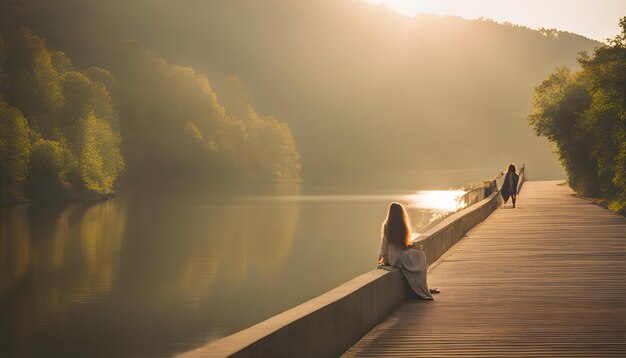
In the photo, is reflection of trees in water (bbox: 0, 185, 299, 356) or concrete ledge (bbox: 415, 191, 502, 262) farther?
reflection of trees in water (bbox: 0, 185, 299, 356)

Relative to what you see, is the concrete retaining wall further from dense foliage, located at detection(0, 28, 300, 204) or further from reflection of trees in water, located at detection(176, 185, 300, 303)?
dense foliage, located at detection(0, 28, 300, 204)

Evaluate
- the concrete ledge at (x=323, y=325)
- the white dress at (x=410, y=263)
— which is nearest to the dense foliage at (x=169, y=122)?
the white dress at (x=410, y=263)

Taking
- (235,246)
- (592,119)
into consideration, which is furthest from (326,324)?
(235,246)

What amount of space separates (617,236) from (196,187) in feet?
296

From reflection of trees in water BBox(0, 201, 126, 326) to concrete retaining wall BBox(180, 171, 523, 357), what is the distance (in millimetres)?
20415

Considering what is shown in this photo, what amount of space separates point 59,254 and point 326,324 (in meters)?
39.9

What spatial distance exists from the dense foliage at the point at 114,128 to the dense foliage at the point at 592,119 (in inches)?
1338

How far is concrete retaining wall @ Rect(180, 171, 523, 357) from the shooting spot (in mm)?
6684

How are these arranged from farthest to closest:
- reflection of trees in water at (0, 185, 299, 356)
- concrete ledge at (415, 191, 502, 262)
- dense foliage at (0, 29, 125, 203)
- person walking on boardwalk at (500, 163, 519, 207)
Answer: dense foliage at (0, 29, 125, 203) < person walking on boardwalk at (500, 163, 519, 207) < reflection of trees in water at (0, 185, 299, 356) < concrete ledge at (415, 191, 502, 262)

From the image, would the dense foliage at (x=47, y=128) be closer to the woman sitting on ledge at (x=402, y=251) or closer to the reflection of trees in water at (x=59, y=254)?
the reflection of trees in water at (x=59, y=254)

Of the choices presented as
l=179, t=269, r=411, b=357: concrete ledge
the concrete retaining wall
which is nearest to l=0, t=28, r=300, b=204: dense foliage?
the concrete retaining wall

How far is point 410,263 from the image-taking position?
490 inches

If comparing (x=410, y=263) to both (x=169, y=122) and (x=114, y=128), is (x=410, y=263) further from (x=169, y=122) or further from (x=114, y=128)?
(x=169, y=122)

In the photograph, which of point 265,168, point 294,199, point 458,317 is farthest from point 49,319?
point 265,168
